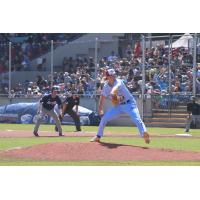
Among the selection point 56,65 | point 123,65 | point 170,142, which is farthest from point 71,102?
point 56,65

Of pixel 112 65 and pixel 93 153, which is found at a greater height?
pixel 112 65

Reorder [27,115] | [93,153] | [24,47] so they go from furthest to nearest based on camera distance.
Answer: [24,47] → [27,115] → [93,153]

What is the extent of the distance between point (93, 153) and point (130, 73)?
2121cm

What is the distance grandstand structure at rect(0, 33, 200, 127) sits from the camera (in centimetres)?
3359

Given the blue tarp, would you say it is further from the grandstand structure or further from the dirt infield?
the dirt infield

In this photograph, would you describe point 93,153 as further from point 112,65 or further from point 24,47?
point 24,47

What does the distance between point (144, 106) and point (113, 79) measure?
18527 millimetres

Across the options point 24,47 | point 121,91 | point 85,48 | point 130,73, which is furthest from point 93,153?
point 24,47

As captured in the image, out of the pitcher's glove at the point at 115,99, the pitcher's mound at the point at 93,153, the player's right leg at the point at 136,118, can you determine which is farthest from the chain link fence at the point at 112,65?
the pitcher's mound at the point at 93,153

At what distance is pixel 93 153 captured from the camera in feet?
47.6

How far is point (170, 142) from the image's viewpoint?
2048 cm

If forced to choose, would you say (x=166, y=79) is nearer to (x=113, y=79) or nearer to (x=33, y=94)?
(x=33, y=94)

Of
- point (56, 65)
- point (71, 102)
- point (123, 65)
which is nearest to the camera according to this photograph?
point (71, 102)

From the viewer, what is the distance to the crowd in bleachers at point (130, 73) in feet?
111
